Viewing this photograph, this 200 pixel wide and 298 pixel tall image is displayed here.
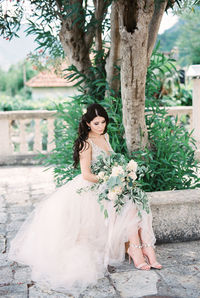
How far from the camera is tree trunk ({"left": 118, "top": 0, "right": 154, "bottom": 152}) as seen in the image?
11.3ft

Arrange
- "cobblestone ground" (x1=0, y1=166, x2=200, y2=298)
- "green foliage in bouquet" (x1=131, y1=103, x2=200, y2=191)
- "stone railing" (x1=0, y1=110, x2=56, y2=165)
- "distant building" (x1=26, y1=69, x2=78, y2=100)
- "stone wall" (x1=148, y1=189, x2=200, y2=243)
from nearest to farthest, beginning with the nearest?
"cobblestone ground" (x1=0, y1=166, x2=200, y2=298)
"stone wall" (x1=148, y1=189, x2=200, y2=243)
"green foliage in bouquet" (x1=131, y1=103, x2=200, y2=191)
"stone railing" (x1=0, y1=110, x2=56, y2=165)
"distant building" (x1=26, y1=69, x2=78, y2=100)

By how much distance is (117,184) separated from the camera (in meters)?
3.06

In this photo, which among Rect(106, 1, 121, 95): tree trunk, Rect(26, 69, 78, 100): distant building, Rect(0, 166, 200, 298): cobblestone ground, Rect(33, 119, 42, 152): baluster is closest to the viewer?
Rect(0, 166, 200, 298): cobblestone ground

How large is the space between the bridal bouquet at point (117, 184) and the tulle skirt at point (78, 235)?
80 millimetres

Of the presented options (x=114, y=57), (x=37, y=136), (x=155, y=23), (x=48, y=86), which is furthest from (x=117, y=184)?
(x=48, y=86)

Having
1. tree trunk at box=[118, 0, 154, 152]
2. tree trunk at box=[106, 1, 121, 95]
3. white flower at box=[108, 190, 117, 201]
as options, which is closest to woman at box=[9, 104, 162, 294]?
white flower at box=[108, 190, 117, 201]

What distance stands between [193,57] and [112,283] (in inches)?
890

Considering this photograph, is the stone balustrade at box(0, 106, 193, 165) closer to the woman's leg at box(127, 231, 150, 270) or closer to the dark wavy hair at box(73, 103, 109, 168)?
the dark wavy hair at box(73, 103, 109, 168)

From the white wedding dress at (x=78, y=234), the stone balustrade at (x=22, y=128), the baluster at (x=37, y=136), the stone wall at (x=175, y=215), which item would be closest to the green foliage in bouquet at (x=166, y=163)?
the stone wall at (x=175, y=215)

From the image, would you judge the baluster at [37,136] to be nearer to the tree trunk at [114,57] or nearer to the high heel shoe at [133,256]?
the tree trunk at [114,57]

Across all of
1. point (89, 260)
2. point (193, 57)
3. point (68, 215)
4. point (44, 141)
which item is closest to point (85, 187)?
point (68, 215)

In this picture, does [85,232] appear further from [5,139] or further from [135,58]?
[5,139]

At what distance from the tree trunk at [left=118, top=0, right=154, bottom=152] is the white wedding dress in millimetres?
671

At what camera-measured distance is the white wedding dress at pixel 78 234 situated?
3.15m
